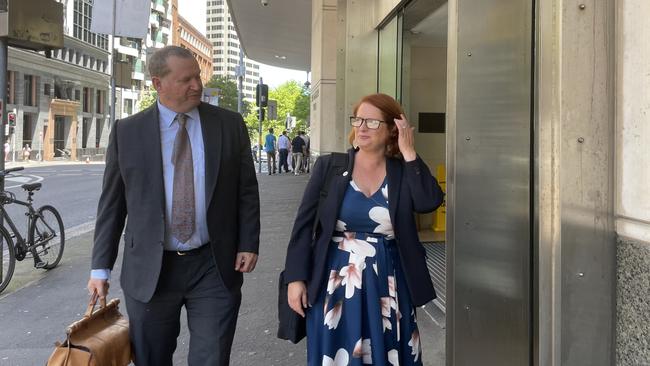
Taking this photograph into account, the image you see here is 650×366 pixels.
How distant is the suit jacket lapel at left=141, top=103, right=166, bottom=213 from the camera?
8.32 ft

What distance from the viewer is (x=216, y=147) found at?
8.74ft

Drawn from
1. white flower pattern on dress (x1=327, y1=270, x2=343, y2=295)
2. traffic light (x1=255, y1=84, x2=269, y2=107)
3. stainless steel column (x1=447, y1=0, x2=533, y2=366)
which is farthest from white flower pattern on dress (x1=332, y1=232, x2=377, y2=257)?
traffic light (x1=255, y1=84, x2=269, y2=107)

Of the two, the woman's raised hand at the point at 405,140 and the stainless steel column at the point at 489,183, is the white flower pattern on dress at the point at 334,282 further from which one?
the stainless steel column at the point at 489,183

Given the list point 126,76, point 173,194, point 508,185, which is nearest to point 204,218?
point 173,194

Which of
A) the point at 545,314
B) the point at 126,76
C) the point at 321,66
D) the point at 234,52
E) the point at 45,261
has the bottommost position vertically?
the point at 45,261

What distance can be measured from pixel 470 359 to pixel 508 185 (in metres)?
0.99

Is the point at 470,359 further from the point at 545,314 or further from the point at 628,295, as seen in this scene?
the point at 628,295

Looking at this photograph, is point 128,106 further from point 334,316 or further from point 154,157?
point 334,316

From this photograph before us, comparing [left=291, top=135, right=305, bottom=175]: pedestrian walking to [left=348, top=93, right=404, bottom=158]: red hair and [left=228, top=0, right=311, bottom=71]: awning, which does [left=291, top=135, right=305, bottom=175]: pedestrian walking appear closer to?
[left=228, top=0, right=311, bottom=71]: awning

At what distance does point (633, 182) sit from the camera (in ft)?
6.38

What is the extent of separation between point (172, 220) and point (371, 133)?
1021mm

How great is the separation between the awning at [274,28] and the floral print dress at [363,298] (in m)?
14.9

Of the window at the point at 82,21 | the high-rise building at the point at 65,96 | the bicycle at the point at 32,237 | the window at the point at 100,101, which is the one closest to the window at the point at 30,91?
the high-rise building at the point at 65,96

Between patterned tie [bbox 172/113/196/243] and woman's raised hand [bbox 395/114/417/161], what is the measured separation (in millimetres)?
996
